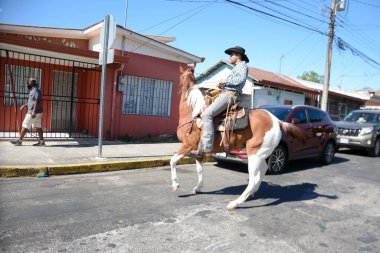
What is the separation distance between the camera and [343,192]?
6.83 metres

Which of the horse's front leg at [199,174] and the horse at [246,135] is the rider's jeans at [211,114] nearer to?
the horse at [246,135]

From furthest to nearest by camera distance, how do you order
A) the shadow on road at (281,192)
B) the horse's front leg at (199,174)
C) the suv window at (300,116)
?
the suv window at (300,116)
the shadow on road at (281,192)
the horse's front leg at (199,174)

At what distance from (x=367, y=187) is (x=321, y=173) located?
1.44m

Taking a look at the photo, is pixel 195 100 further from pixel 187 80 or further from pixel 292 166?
pixel 292 166

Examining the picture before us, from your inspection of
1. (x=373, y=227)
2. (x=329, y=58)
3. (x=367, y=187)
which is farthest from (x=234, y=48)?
(x=329, y=58)

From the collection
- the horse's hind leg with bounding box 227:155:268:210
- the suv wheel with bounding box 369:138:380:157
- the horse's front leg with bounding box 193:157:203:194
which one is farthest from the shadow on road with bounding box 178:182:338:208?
the suv wheel with bounding box 369:138:380:157

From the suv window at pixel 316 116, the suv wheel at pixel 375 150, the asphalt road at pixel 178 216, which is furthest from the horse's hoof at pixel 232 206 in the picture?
the suv wheel at pixel 375 150

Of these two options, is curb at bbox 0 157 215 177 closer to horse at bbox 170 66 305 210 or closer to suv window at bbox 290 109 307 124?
horse at bbox 170 66 305 210

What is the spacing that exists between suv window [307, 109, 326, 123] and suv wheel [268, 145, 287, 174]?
176 centimetres

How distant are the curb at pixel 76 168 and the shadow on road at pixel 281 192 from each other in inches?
97.0

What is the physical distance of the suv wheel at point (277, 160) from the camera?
8.09m

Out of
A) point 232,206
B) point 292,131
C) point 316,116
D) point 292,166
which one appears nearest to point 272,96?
point 316,116

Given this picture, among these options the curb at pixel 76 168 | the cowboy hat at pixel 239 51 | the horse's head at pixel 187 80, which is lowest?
the curb at pixel 76 168

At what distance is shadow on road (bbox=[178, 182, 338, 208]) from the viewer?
19.9 feet
